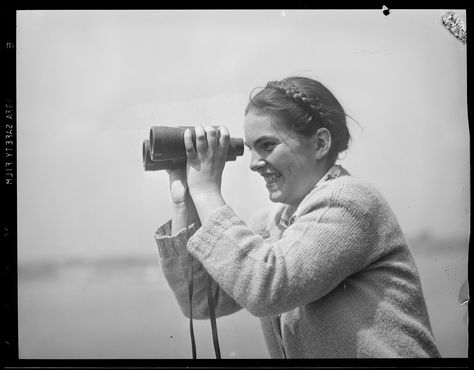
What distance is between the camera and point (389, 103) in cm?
209

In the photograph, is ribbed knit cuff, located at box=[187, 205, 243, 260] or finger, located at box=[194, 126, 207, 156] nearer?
ribbed knit cuff, located at box=[187, 205, 243, 260]

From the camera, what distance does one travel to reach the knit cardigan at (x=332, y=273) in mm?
1685

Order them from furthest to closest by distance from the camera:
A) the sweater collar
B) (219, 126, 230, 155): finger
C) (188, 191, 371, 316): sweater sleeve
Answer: (219, 126, 230, 155): finger, the sweater collar, (188, 191, 371, 316): sweater sleeve

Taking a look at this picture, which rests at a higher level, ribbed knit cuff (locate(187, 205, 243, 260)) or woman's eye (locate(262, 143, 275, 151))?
woman's eye (locate(262, 143, 275, 151))

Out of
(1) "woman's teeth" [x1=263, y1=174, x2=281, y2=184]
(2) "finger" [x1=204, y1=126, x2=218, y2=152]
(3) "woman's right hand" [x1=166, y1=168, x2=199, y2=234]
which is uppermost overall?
(2) "finger" [x1=204, y1=126, x2=218, y2=152]

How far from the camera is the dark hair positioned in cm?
190

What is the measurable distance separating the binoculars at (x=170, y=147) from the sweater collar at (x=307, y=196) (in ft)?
0.80

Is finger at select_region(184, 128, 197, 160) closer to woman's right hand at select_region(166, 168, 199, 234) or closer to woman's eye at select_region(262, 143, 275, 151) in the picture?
woman's right hand at select_region(166, 168, 199, 234)

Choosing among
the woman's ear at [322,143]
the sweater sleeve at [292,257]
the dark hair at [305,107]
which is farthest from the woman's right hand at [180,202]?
the woman's ear at [322,143]

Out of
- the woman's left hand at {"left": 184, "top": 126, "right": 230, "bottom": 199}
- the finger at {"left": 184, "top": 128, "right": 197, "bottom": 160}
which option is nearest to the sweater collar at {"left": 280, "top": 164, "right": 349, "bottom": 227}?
the woman's left hand at {"left": 184, "top": 126, "right": 230, "bottom": 199}

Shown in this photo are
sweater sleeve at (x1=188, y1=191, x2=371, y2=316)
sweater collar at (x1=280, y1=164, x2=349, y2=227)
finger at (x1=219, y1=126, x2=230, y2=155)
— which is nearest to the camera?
sweater sleeve at (x1=188, y1=191, x2=371, y2=316)

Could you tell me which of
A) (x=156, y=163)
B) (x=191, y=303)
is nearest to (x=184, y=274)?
(x=191, y=303)

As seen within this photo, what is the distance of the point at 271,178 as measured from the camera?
198 centimetres
